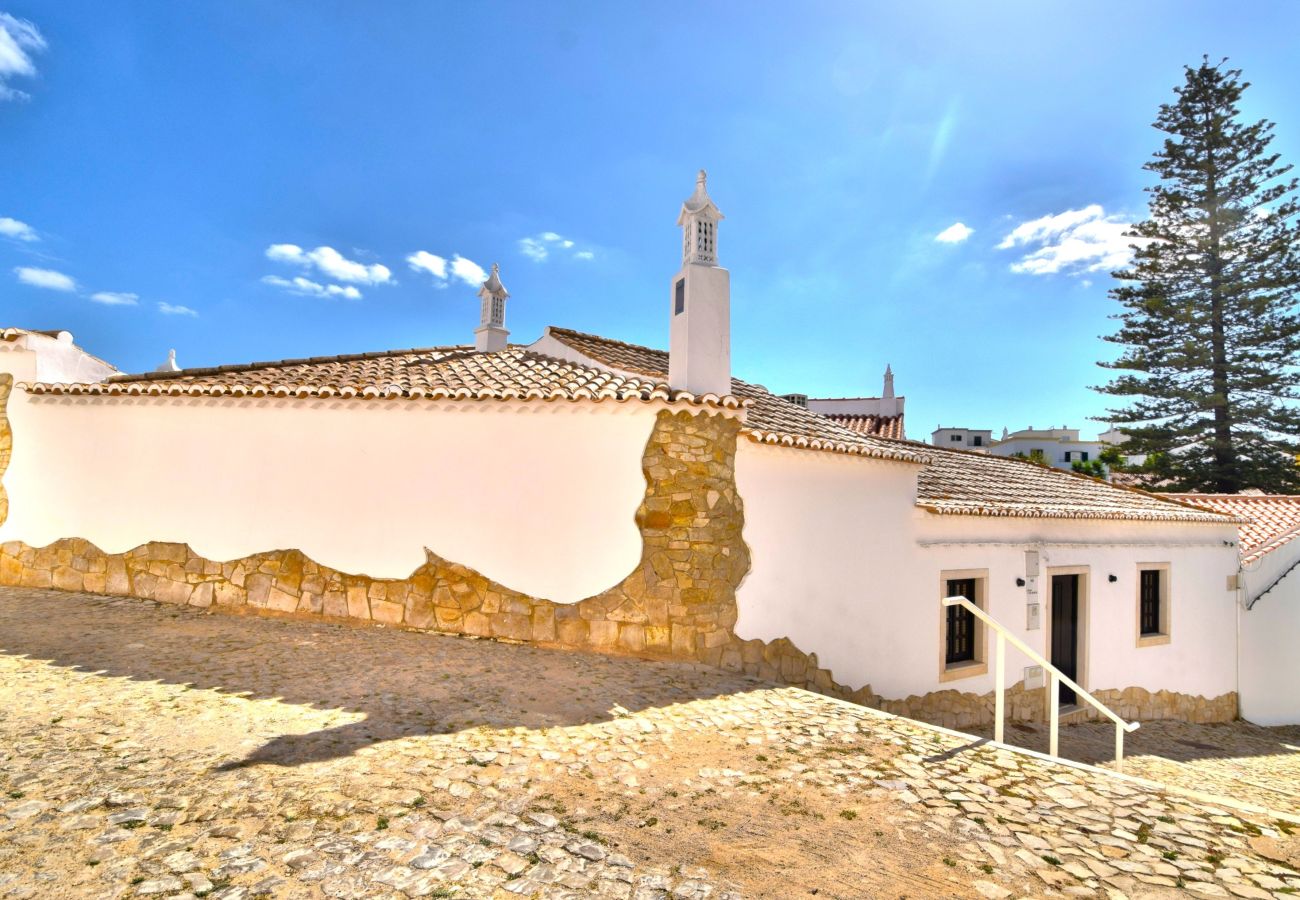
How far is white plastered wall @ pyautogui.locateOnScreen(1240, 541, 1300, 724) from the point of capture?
45.3 ft

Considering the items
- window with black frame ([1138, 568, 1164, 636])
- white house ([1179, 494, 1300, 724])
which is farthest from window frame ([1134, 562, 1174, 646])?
white house ([1179, 494, 1300, 724])

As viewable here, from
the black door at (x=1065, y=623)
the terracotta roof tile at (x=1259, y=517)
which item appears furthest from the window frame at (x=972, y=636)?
the terracotta roof tile at (x=1259, y=517)

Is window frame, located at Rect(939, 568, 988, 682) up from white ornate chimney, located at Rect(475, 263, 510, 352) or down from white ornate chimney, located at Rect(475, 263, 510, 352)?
down

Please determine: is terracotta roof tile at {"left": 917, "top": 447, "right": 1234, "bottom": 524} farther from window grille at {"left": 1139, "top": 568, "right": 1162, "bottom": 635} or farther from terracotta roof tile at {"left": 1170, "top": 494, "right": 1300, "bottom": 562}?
terracotta roof tile at {"left": 1170, "top": 494, "right": 1300, "bottom": 562}

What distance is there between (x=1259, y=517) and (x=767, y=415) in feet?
51.9

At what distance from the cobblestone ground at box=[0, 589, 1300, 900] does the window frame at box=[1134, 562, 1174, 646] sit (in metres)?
9.45

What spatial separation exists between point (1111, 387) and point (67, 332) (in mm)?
32926

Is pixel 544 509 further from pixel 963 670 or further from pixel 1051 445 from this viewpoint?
pixel 1051 445

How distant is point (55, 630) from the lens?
716 cm

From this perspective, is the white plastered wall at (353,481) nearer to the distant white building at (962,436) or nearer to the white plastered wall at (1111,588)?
the white plastered wall at (1111,588)

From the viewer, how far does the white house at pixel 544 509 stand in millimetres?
7414

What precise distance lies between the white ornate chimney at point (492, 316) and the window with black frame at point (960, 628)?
9101 mm

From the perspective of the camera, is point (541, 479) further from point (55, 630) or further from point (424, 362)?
point (55, 630)

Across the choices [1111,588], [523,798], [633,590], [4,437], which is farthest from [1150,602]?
[4,437]
